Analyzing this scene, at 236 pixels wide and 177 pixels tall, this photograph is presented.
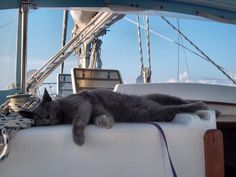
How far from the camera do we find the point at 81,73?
447cm

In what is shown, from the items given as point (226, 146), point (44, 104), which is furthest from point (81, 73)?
point (44, 104)

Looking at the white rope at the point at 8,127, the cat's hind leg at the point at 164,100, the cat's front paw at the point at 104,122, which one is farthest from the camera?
the cat's hind leg at the point at 164,100

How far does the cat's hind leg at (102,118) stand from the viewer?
1.29 metres

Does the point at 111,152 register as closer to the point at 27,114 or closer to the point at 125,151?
the point at 125,151

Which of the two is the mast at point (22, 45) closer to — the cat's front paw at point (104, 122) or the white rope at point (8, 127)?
the white rope at point (8, 127)

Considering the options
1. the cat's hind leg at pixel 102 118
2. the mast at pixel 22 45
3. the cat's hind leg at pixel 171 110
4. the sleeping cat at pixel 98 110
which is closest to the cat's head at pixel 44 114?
the sleeping cat at pixel 98 110

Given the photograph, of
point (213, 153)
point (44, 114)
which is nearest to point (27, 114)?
point (44, 114)

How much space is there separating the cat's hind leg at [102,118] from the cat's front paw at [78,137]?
8cm

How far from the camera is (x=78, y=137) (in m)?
1.22

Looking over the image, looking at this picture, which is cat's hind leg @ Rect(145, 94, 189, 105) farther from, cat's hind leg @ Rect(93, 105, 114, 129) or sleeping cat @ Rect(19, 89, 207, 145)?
cat's hind leg @ Rect(93, 105, 114, 129)

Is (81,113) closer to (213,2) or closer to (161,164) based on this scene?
(161,164)

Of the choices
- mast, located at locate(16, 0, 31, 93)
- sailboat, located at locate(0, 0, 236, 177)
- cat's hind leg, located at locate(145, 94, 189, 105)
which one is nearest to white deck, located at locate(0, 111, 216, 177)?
sailboat, located at locate(0, 0, 236, 177)

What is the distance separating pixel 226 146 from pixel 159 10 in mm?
1059

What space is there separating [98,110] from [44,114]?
0.19 meters
